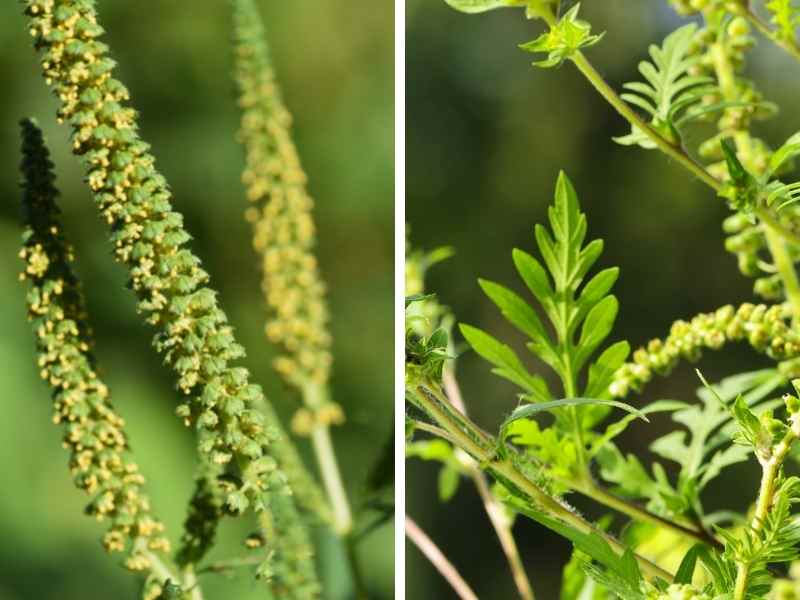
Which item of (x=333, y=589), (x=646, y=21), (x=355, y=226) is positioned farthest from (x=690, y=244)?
(x=333, y=589)

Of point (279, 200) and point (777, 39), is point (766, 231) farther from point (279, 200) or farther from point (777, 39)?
point (279, 200)

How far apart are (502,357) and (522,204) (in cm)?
62

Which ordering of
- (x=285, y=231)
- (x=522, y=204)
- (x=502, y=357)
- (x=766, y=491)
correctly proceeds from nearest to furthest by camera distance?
(x=766, y=491)
(x=502, y=357)
(x=285, y=231)
(x=522, y=204)

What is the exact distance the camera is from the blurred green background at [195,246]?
0.52m

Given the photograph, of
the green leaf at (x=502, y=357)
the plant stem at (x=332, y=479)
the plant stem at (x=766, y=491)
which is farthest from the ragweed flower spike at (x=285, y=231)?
the plant stem at (x=766, y=491)

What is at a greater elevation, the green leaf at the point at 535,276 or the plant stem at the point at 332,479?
the green leaf at the point at 535,276

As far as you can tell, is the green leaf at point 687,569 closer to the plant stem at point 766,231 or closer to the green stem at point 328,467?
the plant stem at point 766,231

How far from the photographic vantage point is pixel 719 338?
324 millimetres

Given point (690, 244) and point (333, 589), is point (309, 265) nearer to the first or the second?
point (333, 589)

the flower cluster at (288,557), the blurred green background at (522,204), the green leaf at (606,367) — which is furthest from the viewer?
the blurred green background at (522,204)

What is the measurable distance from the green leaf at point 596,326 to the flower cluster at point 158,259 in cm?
14

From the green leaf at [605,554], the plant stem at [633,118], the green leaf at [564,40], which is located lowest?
the green leaf at [605,554]

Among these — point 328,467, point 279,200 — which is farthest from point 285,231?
point 328,467

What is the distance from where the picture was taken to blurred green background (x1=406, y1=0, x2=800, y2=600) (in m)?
0.80
